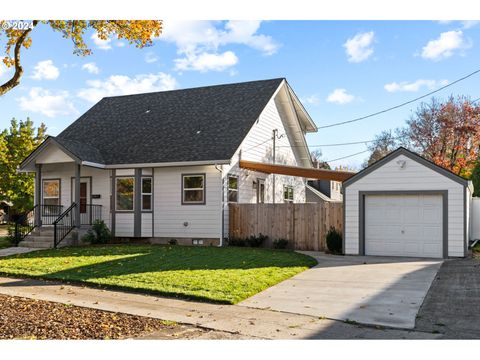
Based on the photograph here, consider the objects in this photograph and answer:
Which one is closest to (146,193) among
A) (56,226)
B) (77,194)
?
(77,194)

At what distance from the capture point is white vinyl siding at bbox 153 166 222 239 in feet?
66.1

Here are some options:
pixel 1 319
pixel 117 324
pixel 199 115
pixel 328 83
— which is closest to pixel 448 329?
pixel 117 324

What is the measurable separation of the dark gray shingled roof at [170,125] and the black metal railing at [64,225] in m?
2.44

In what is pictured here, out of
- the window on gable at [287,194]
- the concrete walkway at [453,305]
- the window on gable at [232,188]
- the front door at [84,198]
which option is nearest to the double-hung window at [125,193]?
the front door at [84,198]

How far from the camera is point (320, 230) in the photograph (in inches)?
739

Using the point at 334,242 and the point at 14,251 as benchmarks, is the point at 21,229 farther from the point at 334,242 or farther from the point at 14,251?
the point at 334,242

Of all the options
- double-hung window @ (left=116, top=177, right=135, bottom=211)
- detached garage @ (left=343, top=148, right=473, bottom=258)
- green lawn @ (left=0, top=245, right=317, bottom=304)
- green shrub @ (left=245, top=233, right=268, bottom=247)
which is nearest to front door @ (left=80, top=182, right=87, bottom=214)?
double-hung window @ (left=116, top=177, right=135, bottom=211)

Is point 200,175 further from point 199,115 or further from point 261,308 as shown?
point 261,308

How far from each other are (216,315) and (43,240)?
546 inches

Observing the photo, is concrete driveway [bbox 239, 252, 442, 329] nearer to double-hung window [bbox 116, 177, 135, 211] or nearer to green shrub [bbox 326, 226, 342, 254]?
green shrub [bbox 326, 226, 342, 254]

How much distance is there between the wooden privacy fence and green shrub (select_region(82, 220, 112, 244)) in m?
5.34

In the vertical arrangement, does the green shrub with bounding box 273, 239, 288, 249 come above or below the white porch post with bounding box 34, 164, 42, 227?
below

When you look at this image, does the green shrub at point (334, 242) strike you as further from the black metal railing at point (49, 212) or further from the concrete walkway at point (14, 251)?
the black metal railing at point (49, 212)

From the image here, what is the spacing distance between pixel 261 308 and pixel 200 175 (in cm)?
1204
